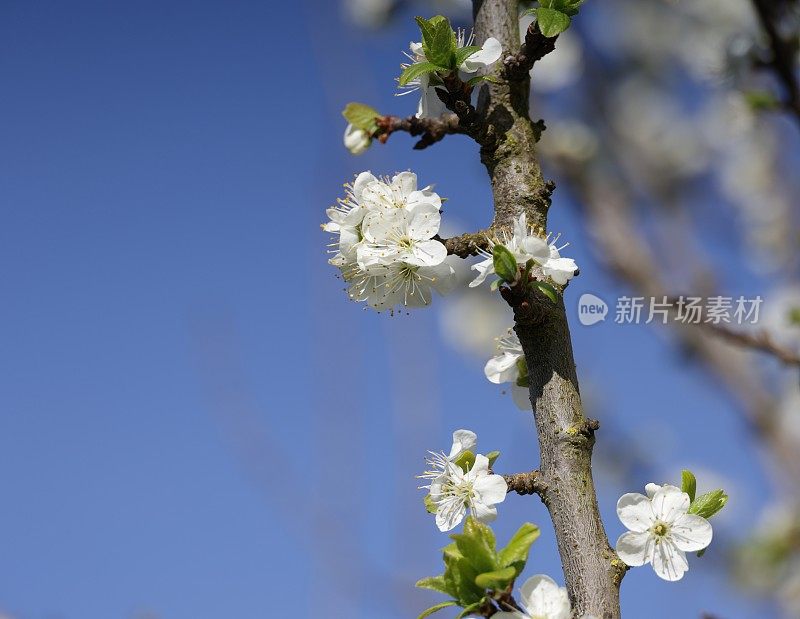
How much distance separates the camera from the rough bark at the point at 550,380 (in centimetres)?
115

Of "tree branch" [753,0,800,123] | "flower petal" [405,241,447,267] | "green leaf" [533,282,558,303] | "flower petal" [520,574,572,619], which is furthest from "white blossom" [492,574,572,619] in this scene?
"tree branch" [753,0,800,123]

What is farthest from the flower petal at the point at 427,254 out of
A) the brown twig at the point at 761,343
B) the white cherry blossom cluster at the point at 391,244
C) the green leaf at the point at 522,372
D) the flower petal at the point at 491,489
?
the brown twig at the point at 761,343

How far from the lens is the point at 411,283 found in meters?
1.47

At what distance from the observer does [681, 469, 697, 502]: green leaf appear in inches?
52.6

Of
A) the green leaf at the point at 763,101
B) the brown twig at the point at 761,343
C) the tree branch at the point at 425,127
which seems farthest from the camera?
the green leaf at the point at 763,101

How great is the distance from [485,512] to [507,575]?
218 mm

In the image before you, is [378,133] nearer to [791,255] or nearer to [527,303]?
[527,303]

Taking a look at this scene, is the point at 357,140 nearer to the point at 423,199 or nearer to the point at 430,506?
the point at 423,199

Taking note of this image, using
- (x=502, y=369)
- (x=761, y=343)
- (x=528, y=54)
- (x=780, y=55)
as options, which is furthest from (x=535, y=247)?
(x=780, y=55)

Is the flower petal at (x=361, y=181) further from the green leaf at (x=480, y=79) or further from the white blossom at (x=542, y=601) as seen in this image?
the white blossom at (x=542, y=601)

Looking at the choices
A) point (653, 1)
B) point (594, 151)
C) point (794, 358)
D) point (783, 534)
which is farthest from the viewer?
point (653, 1)

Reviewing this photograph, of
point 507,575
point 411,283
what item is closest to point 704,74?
point 411,283

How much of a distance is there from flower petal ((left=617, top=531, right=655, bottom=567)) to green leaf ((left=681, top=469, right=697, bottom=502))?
0.14 meters

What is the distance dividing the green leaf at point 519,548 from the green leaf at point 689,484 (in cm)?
33
